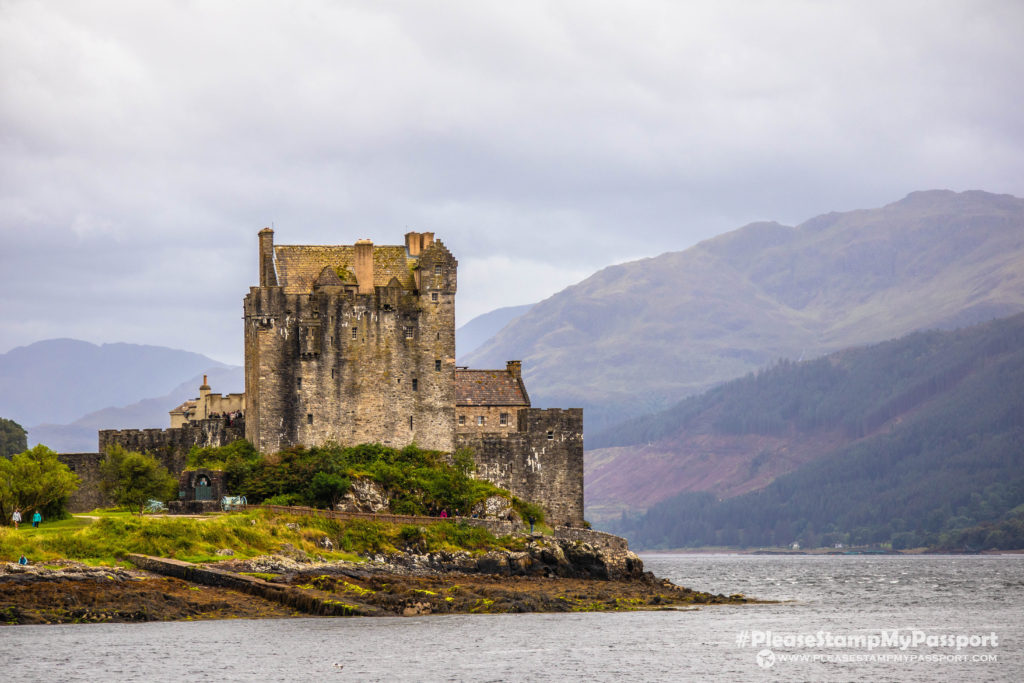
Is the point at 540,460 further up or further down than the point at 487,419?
further down

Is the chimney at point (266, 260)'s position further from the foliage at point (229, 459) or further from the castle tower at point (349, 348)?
the foliage at point (229, 459)

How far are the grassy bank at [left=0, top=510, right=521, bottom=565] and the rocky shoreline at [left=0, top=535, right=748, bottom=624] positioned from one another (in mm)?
1259

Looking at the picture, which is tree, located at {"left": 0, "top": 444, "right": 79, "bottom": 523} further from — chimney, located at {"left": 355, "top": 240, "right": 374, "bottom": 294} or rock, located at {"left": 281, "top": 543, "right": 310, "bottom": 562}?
chimney, located at {"left": 355, "top": 240, "right": 374, "bottom": 294}

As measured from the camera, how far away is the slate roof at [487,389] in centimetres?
10556

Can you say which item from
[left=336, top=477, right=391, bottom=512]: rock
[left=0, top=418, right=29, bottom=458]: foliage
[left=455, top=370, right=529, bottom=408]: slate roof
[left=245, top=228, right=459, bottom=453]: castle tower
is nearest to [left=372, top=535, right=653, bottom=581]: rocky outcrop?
[left=336, top=477, right=391, bottom=512]: rock

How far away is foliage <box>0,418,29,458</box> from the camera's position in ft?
449

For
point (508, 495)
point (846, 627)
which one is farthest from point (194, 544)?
point (846, 627)

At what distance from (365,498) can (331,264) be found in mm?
16929

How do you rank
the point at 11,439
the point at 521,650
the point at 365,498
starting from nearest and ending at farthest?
the point at 521,650 < the point at 365,498 < the point at 11,439

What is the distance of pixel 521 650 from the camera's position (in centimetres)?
6875

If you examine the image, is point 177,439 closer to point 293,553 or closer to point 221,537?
point 221,537

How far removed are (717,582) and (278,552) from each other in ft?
259

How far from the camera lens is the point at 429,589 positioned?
83.1 m

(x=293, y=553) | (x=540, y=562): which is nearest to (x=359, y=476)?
(x=293, y=553)
